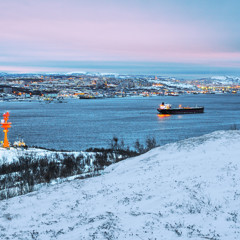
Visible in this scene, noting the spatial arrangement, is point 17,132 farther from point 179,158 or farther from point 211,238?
point 211,238

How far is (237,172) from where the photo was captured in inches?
329

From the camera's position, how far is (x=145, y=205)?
706 cm

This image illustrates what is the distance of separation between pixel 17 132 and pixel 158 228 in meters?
45.7

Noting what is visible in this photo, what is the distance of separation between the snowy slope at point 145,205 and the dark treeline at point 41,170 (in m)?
2.14

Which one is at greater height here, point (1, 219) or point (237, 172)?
point (237, 172)

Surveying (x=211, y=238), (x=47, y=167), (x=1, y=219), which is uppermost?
(x=211, y=238)

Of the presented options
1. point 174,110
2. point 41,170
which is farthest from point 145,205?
point 174,110

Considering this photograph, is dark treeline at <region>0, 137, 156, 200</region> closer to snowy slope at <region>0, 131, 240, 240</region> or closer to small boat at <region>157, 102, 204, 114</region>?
snowy slope at <region>0, 131, 240, 240</region>

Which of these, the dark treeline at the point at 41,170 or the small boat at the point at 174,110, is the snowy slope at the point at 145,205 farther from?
the small boat at the point at 174,110

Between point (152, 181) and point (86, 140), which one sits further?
point (86, 140)

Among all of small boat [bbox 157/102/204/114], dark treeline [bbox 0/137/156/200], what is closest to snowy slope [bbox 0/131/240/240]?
dark treeline [bbox 0/137/156/200]

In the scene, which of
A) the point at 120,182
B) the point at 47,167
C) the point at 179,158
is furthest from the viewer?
the point at 47,167

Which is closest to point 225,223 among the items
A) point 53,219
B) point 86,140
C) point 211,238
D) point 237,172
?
point 211,238

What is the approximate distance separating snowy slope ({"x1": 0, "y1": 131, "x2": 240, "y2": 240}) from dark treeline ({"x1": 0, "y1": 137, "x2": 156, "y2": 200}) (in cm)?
214
